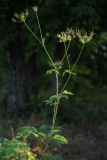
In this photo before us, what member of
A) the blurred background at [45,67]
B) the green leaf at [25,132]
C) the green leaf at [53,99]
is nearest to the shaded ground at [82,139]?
the blurred background at [45,67]

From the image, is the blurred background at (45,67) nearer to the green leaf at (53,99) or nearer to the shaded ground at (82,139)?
the shaded ground at (82,139)

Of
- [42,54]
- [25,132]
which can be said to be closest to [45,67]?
[42,54]

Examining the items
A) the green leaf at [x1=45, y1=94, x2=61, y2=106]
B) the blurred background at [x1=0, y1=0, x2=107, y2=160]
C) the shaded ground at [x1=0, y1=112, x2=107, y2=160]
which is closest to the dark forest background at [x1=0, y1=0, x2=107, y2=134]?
the blurred background at [x1=0, y1=0, x2=107, y2=160]

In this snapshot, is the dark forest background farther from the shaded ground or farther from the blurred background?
the shaded ground

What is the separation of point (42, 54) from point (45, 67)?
88.1 inches

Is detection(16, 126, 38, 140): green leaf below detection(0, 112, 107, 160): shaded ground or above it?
below

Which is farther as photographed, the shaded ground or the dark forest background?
the dark forest background

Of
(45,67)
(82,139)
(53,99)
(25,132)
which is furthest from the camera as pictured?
(45,67)

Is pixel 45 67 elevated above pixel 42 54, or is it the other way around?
pixel 45 67

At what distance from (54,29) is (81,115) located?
2.71 m

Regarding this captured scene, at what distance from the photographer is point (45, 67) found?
43.7ft

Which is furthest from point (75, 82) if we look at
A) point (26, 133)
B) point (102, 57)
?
point (26, 133)

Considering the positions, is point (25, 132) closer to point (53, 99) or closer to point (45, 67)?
point (53, 99)

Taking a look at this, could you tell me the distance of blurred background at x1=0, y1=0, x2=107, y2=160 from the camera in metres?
10.0
